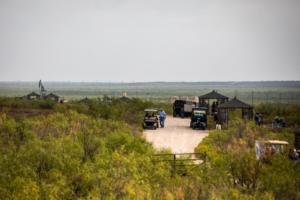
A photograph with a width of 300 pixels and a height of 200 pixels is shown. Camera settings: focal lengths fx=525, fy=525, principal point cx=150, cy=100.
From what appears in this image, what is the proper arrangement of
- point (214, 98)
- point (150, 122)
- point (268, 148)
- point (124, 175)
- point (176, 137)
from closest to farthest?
1. point (124, 175)
2. point (268, 148)
3. point (176, 137)
4. point (150, 122)
5. point (214, 98)

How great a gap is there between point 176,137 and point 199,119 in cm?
552

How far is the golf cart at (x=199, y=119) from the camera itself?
35.1 metres

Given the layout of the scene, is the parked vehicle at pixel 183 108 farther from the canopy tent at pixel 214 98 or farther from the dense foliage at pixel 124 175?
the dense foliage at pixel 124 175

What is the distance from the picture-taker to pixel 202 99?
1753 inches

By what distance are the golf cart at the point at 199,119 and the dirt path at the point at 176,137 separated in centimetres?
51

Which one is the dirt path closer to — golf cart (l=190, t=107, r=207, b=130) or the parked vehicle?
golf cart (l=190, t=107, r=207, b=130)

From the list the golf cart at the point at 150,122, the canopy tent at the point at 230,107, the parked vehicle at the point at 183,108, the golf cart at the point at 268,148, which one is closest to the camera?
the golf cart at the point at 268,148

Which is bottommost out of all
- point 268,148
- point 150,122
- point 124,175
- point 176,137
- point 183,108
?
point 176,137

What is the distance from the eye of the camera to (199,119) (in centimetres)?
3550

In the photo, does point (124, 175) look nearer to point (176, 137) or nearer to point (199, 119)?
point (176, 137)

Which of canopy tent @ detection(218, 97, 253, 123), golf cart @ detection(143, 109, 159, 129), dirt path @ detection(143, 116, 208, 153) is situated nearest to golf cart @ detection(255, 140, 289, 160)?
dirt path @ detection(143, 116, 208, 153)

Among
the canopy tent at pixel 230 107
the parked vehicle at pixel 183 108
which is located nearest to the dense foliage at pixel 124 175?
the canopy tent at pixel 230 107

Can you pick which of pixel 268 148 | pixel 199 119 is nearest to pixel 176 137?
pixel 199 119

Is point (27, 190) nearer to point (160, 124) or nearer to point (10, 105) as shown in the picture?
point (160, 124)
